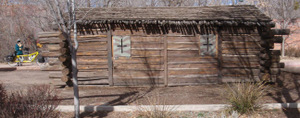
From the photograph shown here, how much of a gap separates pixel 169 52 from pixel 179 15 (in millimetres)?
1455

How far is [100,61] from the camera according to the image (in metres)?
8.09

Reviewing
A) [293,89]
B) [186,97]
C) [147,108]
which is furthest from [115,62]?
[293,89]

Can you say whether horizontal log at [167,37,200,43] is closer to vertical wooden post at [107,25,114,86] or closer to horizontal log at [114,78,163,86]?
horizontal log at [114,78,163,86]

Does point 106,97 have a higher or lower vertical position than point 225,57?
lower

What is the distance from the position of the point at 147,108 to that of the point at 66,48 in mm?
4354

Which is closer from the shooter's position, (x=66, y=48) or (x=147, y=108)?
(x=147, y=108)

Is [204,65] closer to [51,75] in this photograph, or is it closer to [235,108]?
[235,108]

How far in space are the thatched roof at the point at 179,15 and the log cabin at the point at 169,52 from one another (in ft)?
0.13

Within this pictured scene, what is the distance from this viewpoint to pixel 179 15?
8.09 metres

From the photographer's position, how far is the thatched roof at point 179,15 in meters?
7.65

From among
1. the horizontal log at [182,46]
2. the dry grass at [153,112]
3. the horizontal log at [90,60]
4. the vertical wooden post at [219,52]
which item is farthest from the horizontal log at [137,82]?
the dry grass at [153,112]

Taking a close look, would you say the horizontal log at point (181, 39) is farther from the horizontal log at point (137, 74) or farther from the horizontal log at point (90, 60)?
the horizontal log at point (90, 60)

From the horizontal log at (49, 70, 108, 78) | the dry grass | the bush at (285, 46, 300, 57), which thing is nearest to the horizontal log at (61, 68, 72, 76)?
the horizontal log at (49, 70, 108, 78)

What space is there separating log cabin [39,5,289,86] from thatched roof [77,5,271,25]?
0.13ft
